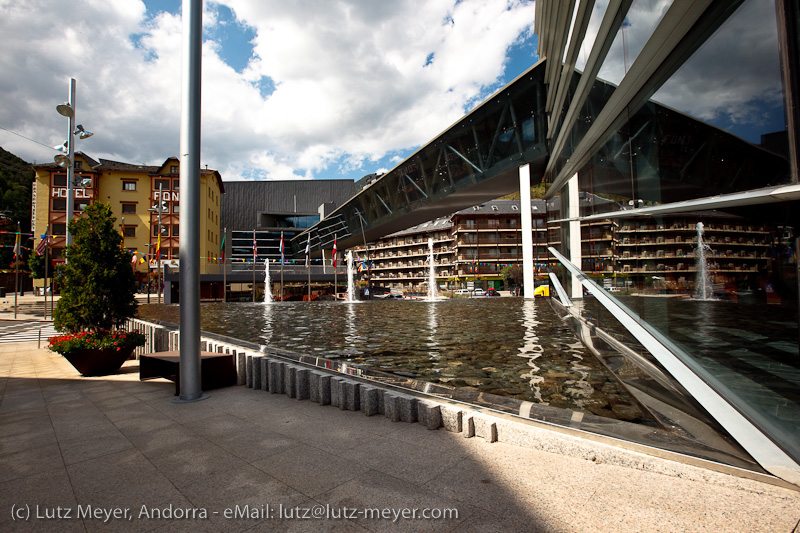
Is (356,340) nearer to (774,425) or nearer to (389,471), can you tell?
(389,471)

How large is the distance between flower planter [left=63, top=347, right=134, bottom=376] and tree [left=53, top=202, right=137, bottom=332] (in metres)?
0.86

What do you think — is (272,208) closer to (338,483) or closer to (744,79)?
(338,483)

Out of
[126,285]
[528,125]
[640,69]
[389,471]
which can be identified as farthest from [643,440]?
[528,125]

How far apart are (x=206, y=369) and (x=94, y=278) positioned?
457 cm

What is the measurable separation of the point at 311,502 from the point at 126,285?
28.2 ft

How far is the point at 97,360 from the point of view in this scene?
8141 mm

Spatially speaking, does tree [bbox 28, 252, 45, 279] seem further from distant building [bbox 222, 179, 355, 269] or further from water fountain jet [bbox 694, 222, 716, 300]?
water fountain jet [bbox 694, 222, 716, 300]

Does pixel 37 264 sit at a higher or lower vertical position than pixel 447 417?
higher

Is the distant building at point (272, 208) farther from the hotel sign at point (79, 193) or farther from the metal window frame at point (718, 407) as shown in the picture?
the metal window frame at point (718, 407)

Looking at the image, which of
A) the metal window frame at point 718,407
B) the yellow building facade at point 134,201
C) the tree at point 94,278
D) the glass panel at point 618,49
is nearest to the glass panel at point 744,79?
the glass panel at point 618,49

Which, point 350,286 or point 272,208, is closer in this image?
point 350,286

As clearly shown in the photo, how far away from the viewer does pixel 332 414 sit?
465cm

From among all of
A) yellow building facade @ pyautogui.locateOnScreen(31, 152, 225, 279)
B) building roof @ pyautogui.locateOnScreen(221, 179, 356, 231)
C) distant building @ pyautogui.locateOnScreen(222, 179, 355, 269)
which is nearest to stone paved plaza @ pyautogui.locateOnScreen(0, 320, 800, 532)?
yellow building facade @ pyautogui.locateOnScreen(31, 152, 225, 279)

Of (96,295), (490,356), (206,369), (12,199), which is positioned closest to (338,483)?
(206,369)
